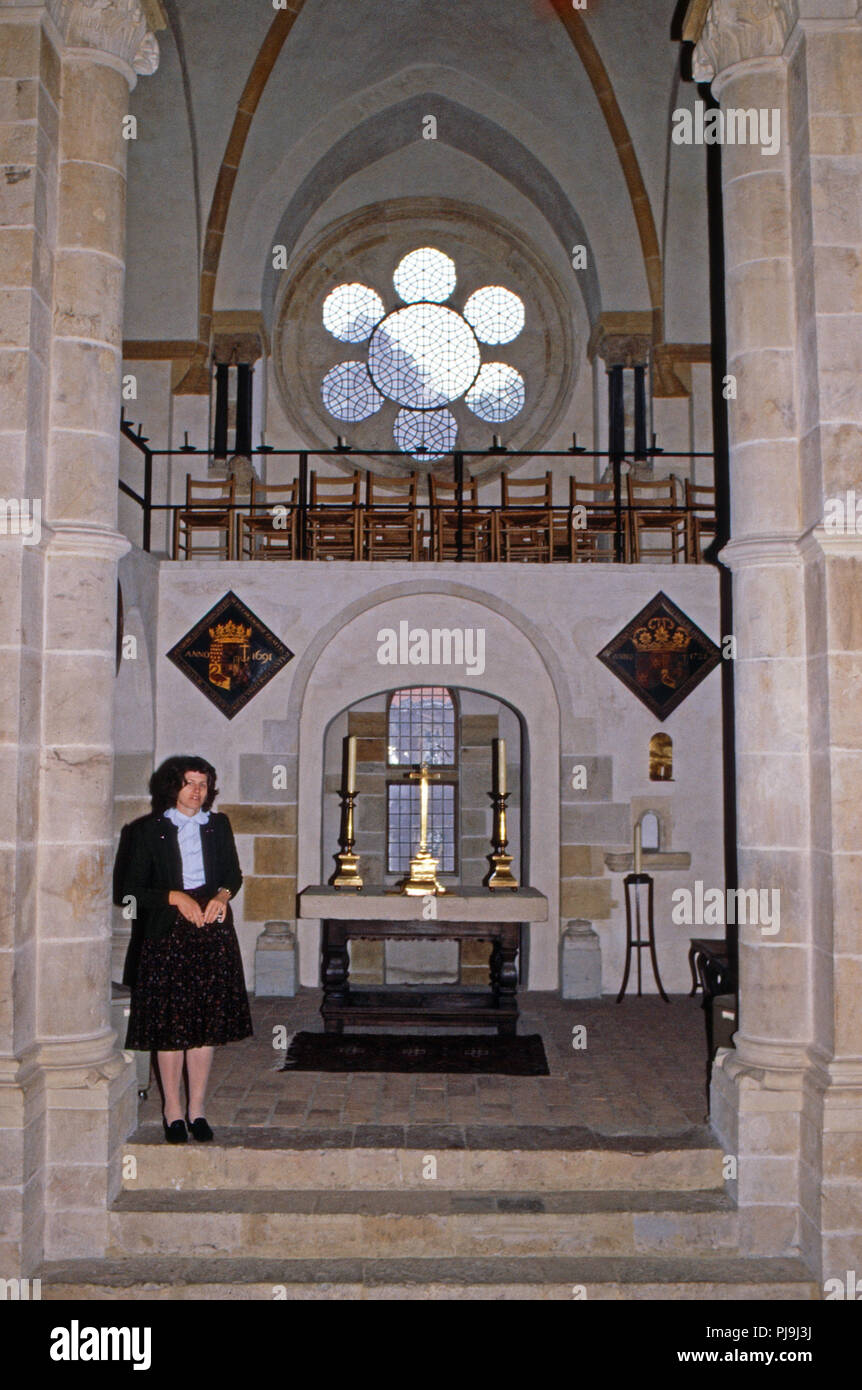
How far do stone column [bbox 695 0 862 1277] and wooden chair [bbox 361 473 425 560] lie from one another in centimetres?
479

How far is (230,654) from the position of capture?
Answer: 8781mm

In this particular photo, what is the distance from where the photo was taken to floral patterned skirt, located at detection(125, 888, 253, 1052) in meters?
4.71

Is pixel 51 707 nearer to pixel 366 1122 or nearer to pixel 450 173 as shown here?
pixel 366 1122

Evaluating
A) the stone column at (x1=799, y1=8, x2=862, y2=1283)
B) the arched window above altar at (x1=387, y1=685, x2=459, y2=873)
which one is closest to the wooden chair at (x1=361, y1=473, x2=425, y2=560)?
the arched window above altar at (x1=387, y1=685, x2=459, y2=873)

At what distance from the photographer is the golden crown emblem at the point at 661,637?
28.7 feet

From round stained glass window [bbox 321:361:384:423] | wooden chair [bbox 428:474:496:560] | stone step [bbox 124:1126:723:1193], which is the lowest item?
stone step [bbox 124:1126:723:1193]

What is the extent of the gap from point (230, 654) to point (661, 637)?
3.43m

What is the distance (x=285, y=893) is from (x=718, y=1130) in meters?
4.57

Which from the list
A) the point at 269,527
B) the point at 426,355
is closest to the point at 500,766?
the point at 269,527

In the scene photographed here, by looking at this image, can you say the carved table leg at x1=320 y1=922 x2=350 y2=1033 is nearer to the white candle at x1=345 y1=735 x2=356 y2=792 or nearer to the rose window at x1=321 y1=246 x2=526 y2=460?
the white candle at x1=345 y1=735 x2=356 y2=792

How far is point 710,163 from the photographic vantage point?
6012 millimetres

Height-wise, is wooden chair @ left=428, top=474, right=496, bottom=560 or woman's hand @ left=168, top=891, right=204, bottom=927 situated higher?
wooden chair @ left=428, top=474, right=496, bottom=560

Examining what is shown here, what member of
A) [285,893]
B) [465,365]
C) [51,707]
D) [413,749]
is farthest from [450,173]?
[51,707]

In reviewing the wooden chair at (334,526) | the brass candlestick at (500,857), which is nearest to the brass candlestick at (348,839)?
the brass candlestick at (500,857)
